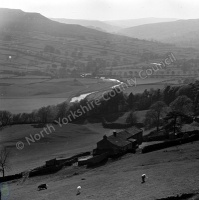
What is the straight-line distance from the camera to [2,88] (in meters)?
156

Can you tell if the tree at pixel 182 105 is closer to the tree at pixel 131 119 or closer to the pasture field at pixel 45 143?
the tree at pixel 131 119

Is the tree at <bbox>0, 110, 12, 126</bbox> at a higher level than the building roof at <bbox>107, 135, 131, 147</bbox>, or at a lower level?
lower

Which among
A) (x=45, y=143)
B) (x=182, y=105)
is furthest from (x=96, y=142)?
(x=182, y=105)

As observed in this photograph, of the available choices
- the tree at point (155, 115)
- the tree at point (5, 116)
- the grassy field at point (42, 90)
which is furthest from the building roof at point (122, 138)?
the grassy field at point (42, 90)

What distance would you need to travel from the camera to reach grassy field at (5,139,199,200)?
106 ft

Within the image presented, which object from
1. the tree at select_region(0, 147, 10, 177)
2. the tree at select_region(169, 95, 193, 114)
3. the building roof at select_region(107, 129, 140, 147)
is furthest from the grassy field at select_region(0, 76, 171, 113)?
the building roof at select_region(107, 129, 140, 147)

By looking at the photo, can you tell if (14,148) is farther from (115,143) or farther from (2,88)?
(2,88)

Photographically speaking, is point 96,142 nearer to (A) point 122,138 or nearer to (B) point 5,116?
(A) point 122,138

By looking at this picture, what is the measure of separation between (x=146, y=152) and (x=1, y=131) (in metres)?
55.5

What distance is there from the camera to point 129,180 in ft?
126

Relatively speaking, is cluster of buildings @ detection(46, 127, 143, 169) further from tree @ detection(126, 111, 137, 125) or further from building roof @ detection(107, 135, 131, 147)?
tree @ detection(126, 111, 137, 125)

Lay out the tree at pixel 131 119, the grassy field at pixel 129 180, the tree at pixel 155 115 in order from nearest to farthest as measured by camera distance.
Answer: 1. the grassy field at pixel 129 180
2. the tree at pixel 155 115
3. the tree at pixel 131 119

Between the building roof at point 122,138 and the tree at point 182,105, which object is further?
the tree at point 182,105

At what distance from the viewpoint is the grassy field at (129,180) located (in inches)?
1273
